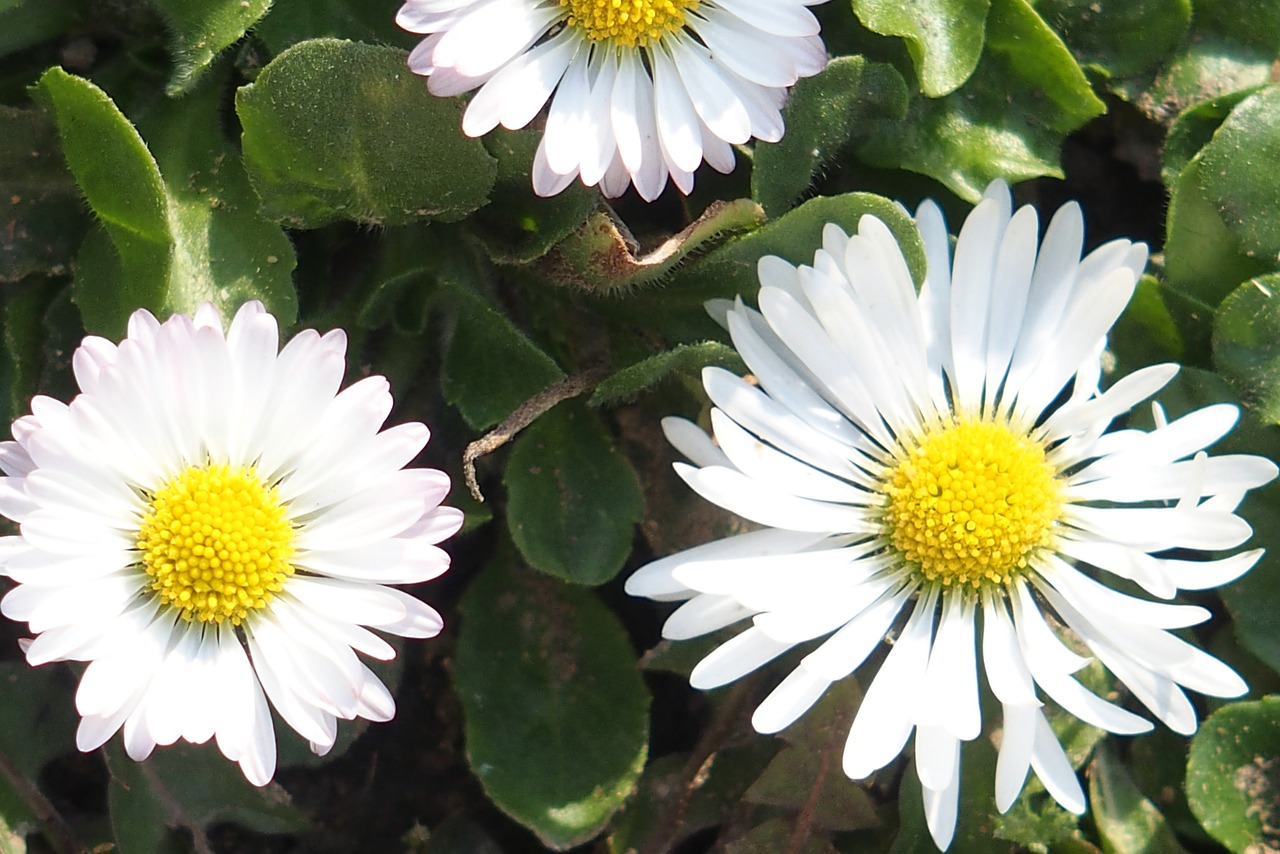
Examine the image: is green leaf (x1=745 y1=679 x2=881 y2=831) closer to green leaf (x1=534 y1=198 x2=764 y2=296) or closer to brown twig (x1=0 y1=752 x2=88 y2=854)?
green leaf (x1=534 y1=198 x2=764 y2=296)

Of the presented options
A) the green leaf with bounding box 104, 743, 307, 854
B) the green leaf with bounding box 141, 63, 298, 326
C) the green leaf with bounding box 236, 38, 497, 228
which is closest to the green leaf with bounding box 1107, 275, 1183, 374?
the green leaf with bounding box 236, 38, 497, 228

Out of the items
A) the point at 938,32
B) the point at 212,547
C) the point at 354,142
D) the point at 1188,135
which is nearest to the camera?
the point at 212,547

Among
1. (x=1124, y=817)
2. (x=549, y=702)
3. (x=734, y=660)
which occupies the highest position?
(x=734, y=660)

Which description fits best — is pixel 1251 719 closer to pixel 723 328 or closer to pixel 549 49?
pixel 723 328

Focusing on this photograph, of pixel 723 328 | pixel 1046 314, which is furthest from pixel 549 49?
pixel 1046 314

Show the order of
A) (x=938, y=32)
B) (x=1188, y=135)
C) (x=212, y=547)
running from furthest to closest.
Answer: (x=1188, y=135)
(x=938, y=32)
(x=212, y=547)

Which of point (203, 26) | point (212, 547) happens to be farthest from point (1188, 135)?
point (212, 547)

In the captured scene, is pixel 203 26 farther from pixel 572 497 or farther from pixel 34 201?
pixel 572 497
